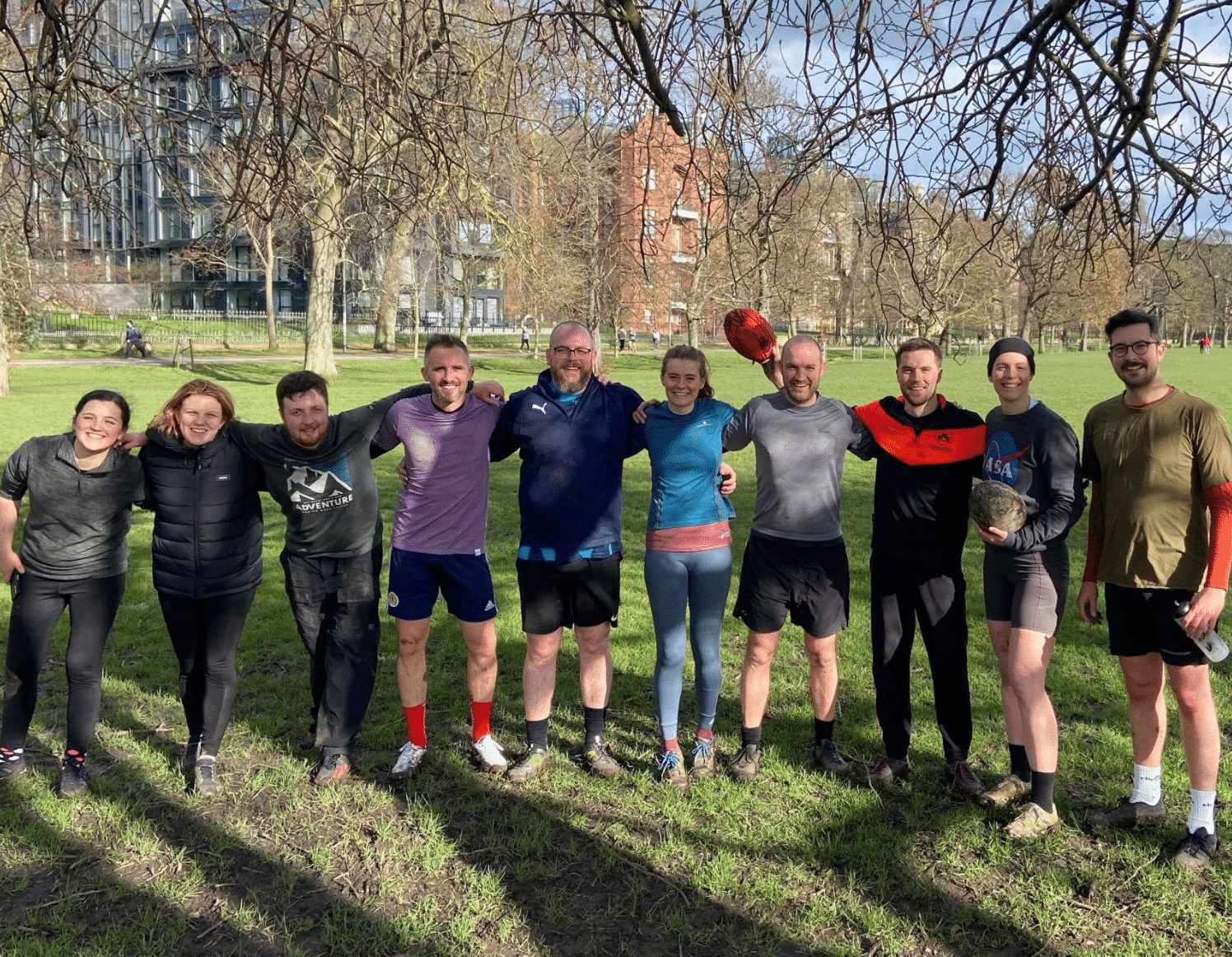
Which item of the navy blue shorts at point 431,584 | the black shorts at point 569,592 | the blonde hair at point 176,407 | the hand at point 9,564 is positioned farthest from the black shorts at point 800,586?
the hand at point 9,564

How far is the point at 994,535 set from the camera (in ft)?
12.0

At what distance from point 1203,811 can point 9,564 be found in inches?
192

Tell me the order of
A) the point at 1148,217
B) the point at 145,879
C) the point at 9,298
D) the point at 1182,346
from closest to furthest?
the point at 145,879 → the point at 1148,217 → the point at 9,298 → the point at 1182,346

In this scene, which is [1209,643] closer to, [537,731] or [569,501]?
[569,501]

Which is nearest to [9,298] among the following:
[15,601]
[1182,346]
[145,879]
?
[15,601]

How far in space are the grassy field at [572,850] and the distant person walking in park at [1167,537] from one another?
48 cm

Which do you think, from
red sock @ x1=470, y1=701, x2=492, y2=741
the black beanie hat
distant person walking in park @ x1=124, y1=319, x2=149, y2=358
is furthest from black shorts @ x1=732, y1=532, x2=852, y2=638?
distant person walking in park @ x1=124, y1=319, x2=149, y2=358

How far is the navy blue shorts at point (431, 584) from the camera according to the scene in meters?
4.22

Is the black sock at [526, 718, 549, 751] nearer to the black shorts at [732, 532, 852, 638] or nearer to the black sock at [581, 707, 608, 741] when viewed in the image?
the black sock at [581, 707, 608, 741]

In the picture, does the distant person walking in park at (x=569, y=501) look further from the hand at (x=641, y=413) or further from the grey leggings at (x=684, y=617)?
the grey leggings at (x=684, y=617)

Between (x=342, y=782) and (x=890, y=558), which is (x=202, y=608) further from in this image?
(x=890, y=558)

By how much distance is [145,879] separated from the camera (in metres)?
3.46

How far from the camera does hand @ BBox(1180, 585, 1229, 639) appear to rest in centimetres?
338

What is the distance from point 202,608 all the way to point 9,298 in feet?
64.6
